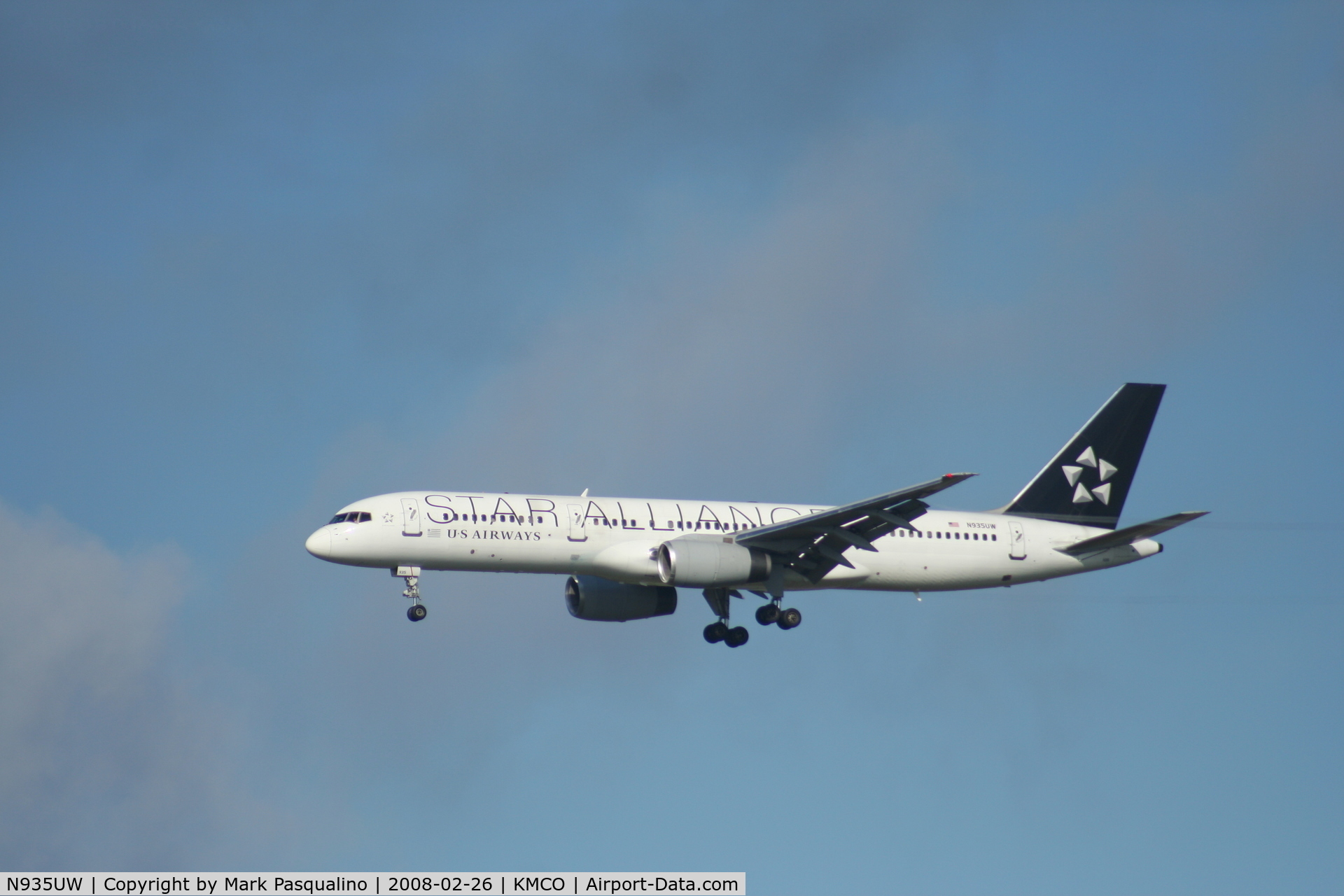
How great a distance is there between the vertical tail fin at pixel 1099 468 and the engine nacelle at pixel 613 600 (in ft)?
43.4

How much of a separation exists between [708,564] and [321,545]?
1218cm

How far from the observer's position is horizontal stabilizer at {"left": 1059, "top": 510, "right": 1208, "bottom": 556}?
52062 mm

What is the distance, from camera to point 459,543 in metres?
51.2

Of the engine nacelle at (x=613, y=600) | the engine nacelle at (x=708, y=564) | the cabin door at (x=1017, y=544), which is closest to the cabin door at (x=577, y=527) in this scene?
the engine nacelle at (x=708, y=564)

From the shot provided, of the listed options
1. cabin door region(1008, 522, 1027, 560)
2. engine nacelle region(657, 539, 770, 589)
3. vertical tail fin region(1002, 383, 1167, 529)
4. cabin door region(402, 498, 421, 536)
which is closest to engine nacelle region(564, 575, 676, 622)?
engine nacelle region(657, 539, 770, 589)

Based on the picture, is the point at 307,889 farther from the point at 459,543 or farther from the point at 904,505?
the point at 904,505

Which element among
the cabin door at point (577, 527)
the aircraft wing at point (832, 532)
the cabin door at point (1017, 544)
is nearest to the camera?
the aircraft wing at point (832, 532)

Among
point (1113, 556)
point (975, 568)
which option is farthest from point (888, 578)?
point (1113, 556)

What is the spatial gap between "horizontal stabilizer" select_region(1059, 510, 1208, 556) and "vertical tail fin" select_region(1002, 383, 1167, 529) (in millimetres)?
1640

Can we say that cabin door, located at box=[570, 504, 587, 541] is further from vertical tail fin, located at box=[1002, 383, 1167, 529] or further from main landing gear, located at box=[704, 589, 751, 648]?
vertical tail fin, located at box=[1002, 383, 1167, 529]

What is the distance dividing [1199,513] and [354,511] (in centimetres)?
2678

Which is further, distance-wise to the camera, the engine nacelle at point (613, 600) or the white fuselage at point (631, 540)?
the engine nacelle at point (613, 600)

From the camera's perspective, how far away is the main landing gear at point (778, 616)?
180 ft

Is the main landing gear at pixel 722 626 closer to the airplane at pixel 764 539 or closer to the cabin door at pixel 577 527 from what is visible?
the airplane at pixel 764 539
